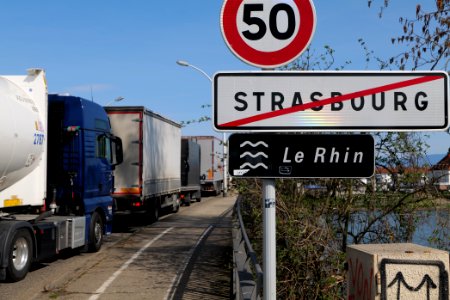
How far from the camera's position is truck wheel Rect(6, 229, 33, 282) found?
9039 millimetres

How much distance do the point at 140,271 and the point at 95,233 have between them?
293cm

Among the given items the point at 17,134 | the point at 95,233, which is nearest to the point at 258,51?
the point at 17,134

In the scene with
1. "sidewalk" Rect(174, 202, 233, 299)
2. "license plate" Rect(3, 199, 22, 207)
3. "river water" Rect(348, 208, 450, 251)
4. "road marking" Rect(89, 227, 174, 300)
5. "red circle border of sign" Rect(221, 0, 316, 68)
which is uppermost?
"red circle border of sign" Rect(221, 0, 316, 68)

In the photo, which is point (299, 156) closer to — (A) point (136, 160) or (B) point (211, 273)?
(B) point (211, 273)

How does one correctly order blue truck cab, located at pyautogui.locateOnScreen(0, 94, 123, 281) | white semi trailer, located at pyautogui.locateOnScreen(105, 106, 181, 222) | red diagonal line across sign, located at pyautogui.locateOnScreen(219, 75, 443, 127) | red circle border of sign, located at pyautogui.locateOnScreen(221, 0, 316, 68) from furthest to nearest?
white semi trailer, located at pyautogui.locateOnScreen(105, 106, 181, 222) < blue truck cab, located at pyautogui.locateOnScreen(0, 94, 123, 281) < red circle border of sign, located at pyautogui.locateOnScreen(221, 0, 316, 68) < red diagonal line across sign, located at pyautogui.locateOnScreen(219, 75, 443, 127)

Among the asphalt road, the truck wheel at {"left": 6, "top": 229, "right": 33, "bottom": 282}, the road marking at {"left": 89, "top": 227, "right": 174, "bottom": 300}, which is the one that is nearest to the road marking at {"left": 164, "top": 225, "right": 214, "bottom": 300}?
the asphalt road

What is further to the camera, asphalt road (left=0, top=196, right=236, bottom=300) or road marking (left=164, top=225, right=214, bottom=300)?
asphalt road (left=0, top=196, right=236, bottom=300)

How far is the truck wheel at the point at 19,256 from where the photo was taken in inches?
356

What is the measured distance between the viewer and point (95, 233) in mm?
12734

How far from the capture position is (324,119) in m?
2.89

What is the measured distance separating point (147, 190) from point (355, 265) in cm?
1517

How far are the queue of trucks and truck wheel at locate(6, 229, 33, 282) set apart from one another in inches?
0.7

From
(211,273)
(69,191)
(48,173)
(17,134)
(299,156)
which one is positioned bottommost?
(211,273)

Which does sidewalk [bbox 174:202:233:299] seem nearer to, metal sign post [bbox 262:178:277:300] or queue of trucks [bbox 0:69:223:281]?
queue of trucks [bbox 0:69:223:281]
